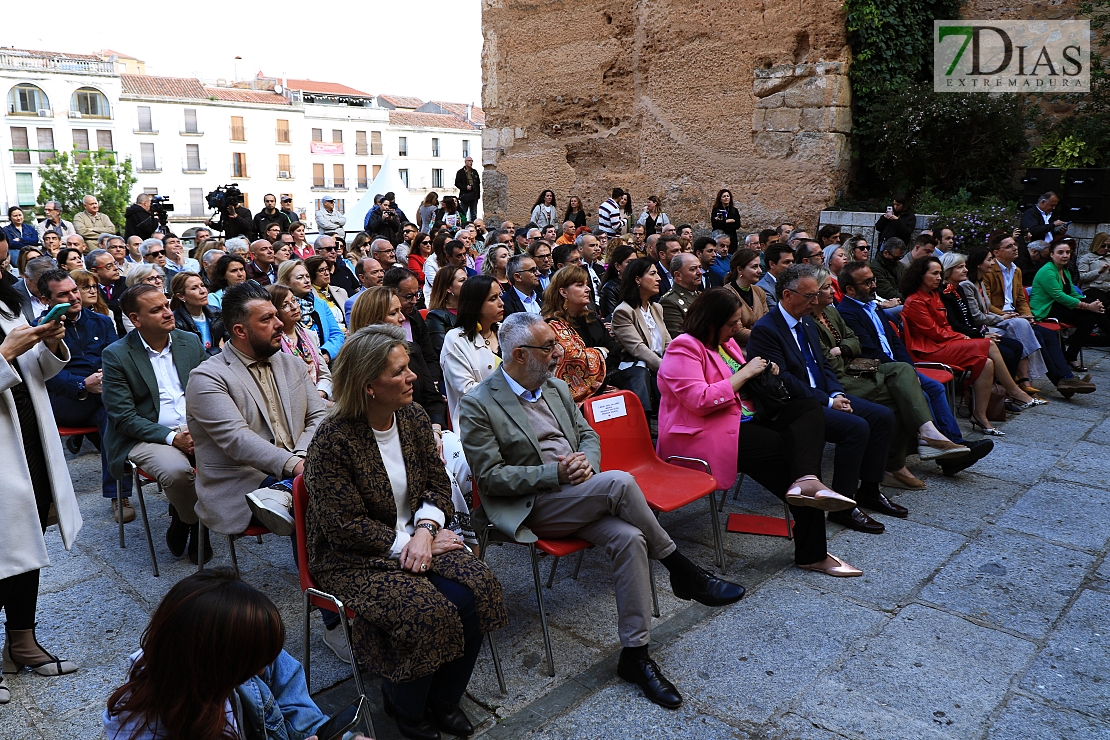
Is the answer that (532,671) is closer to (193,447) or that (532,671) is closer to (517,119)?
(193,447)

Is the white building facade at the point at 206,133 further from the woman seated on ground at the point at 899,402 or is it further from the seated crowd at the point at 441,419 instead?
the woman seated on ground at the point at 899,402

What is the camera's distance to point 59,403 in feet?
14.3

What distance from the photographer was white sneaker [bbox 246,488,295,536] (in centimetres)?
281

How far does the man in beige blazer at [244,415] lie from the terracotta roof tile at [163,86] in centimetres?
5345

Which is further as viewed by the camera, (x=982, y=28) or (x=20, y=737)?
(x=982, y=28)

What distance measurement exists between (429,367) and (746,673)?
9.00 feet

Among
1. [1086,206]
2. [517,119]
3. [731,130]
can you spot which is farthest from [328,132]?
[1086,206]

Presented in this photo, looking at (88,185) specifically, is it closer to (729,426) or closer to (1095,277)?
(1095,277)

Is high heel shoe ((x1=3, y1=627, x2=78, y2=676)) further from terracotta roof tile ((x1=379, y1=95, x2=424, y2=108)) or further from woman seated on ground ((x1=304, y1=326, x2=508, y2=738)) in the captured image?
terracotta roof tile ((x1=379, y1=95, x2=424, y2=108))

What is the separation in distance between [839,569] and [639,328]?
7.08 feet

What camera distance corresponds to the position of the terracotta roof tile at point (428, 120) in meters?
58.3

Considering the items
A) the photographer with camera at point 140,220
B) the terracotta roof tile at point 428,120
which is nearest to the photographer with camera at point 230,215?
the photographer with camera at point 140,220

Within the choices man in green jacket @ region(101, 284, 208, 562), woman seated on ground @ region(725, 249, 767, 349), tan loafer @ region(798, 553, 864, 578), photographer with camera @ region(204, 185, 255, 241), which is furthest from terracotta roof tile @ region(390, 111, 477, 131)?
tan loafer @ region(798, 553, 864, 578)

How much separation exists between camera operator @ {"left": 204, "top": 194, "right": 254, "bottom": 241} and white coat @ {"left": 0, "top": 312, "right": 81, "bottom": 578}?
27.8 ft
